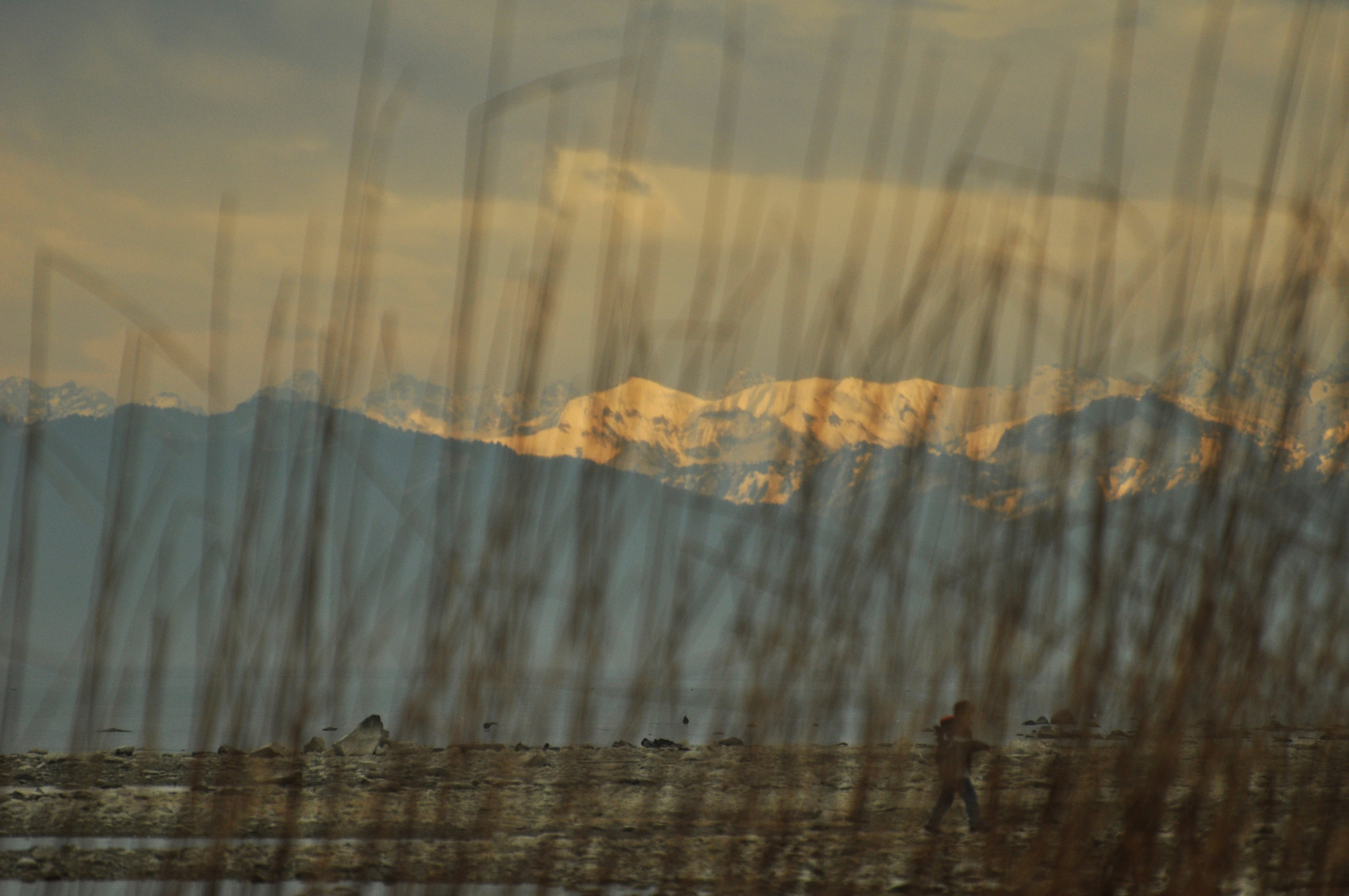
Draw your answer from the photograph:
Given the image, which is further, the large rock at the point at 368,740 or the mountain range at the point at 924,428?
the large rock at the point at 368,740

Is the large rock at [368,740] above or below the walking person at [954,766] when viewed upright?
below

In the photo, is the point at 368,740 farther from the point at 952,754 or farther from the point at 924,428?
the point at 924,428

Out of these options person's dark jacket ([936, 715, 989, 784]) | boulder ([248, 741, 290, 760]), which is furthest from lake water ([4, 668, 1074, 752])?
person's dark jacket ([936, 715, 989, 784])

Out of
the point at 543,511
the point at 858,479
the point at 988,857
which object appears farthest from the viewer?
the point at 858,479

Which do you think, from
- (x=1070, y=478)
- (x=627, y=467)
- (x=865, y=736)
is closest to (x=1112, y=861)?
(x=865, y=736)

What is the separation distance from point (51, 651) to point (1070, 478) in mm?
1962

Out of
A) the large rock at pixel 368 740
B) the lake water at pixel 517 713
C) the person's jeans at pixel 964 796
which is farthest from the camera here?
the large rock at pixel 368 740

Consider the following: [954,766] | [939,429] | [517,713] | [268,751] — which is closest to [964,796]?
[954,766]

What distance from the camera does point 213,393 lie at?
1.92m

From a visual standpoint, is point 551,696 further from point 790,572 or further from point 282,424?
point 282,424

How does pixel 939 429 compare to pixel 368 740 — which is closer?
pixel 939 429

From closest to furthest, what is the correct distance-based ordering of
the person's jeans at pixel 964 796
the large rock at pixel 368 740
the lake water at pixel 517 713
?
1. the lake water at pixel 517 713
2. the person's jeans at pixel 964 796
3. the large rock at pixel 368 740

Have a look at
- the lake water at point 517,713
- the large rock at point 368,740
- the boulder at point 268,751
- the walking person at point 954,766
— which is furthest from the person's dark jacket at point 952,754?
the large rock at point 368,740

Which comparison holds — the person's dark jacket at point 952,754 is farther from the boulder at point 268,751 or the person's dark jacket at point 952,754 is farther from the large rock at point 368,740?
the large rock at point 368,740
